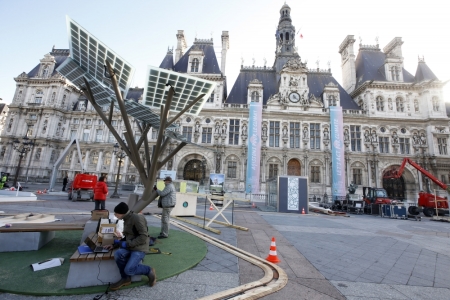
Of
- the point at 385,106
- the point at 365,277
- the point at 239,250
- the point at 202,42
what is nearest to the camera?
the point at 365,277

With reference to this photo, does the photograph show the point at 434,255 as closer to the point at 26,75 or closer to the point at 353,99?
the point at 353,99

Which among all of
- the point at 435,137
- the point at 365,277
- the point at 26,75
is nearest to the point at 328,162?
the point at 435,137

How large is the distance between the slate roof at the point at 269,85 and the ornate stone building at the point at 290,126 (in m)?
0.16

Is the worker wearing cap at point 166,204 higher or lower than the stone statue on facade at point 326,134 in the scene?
lower

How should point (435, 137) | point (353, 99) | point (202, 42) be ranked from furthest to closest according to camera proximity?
point (202, 42) < point (353, 99) < point (435, 137)

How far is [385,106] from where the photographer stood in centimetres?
2973

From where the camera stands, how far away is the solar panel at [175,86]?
5.80 m

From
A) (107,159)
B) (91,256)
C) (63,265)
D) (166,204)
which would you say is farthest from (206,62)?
(91,256)

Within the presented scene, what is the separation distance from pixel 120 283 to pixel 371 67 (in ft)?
138

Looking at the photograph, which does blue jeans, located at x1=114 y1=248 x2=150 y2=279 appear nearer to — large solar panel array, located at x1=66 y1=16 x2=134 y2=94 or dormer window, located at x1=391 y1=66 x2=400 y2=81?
large solar panel array, located at x1=66 y1=16 x2=134 y2=94

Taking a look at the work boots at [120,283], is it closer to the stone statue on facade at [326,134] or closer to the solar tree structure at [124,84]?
the solar tree structure at [124,84]

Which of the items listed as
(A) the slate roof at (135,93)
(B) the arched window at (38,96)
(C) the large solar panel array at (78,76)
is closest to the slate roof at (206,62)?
(A) the slate roof at (135,93)

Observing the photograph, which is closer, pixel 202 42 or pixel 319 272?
pixel 319 272

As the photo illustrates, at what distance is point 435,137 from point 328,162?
14191mm
